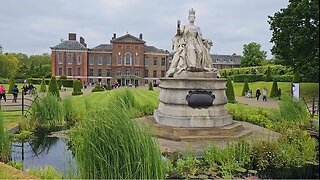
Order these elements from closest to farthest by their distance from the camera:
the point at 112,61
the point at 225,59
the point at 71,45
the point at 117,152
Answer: the point at 117,152 → the point at 71,45 → the point at 112,61 → the point at 225,59

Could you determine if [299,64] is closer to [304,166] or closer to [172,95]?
[172,95]

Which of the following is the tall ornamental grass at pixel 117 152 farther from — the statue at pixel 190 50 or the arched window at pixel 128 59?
the arched window at pixel 128 59

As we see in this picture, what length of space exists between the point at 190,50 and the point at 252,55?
66.6m

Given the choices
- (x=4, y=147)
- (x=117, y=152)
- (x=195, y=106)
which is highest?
(x=195, y=106)

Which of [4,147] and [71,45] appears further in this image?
[71,45]

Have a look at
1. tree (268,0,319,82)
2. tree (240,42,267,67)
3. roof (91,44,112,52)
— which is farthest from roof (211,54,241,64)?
tree (268,0,319,82)

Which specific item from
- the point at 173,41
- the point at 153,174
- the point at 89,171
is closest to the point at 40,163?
the point at 89,171

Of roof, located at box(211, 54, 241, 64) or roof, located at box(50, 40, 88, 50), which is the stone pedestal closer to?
roof, located at box(50, 40, 88, 50)

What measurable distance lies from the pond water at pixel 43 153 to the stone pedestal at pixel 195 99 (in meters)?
3.41

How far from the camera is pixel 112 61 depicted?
72250mm

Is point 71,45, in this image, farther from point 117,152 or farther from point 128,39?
point 117,152

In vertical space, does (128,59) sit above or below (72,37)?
below

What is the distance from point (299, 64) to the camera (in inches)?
1045

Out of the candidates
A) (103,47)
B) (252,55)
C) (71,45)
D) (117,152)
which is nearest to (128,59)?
(103,47)
